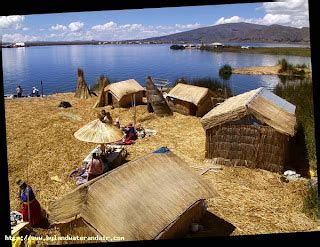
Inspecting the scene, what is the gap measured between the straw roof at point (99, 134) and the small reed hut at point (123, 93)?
6763mm

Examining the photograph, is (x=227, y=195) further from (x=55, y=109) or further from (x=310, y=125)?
(x=55, y=109)

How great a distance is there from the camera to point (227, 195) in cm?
849

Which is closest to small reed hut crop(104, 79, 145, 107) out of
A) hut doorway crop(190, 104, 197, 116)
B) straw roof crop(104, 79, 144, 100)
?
straw roof crop(104, 79, 144, 100)

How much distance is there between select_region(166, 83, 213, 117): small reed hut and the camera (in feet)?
49.1

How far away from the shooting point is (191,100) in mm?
14945

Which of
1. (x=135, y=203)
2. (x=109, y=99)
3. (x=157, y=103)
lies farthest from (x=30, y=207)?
(x=109, y=99)

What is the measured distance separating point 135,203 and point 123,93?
10380 millimetres

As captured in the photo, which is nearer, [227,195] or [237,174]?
[227,195]

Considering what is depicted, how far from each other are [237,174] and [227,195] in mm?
1264

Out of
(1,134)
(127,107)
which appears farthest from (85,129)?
(127,107)

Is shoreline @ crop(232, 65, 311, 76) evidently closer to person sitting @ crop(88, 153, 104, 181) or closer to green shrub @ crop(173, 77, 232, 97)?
green shrub @ crop(173, 77, 232, 97)

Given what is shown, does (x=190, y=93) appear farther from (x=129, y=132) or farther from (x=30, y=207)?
(x=30, y=207)

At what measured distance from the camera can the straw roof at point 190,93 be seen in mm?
14915

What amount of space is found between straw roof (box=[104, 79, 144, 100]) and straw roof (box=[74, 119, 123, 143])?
679 cm
